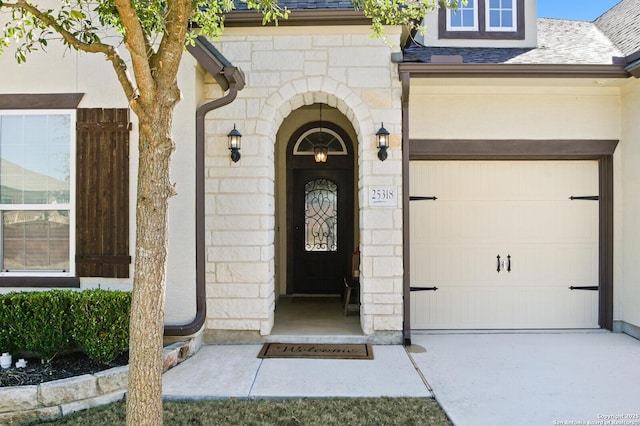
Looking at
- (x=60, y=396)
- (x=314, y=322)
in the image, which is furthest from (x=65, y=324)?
(x=314, y=322)

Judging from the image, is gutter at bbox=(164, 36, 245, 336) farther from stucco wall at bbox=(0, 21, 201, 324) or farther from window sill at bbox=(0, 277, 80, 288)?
window sill at bbox=(0, 277, 80, 288)

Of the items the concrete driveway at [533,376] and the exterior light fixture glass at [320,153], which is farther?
the exterior light fixture glass at [320,153]

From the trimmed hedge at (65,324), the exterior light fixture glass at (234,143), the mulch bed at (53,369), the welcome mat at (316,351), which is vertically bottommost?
the welcome mat at (316,351)

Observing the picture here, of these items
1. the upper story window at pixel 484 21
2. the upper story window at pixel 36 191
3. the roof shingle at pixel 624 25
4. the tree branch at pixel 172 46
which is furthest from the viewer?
the upper story window at pixel 484 21

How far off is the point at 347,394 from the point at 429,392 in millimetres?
752

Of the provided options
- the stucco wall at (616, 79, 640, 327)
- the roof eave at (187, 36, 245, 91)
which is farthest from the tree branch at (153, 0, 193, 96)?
the stucco wall at (616, 79, 640, 327)

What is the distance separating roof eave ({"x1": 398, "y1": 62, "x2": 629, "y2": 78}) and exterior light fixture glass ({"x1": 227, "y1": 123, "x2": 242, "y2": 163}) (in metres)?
2.12

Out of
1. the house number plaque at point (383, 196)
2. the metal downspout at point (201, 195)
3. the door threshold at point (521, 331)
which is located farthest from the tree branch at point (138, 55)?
the door threshold at point (521, 331)

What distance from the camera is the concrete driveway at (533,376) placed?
349cm

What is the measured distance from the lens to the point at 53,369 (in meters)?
4.23

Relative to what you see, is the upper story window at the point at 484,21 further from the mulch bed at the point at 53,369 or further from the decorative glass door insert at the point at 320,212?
the mulch bed at the point at 53,369

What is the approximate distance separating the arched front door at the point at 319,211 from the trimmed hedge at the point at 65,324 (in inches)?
148

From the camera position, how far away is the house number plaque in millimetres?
5191

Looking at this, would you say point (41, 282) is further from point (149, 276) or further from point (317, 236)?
point (317, 236)
